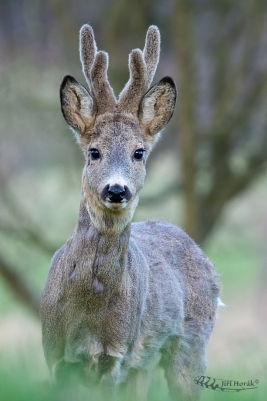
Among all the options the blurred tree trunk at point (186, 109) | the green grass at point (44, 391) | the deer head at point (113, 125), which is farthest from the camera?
the blurred tree trunk at point (186, 109)

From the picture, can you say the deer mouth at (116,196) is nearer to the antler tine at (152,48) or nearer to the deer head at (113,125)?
the deer head at (113,125)

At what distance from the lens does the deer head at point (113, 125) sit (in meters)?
6.79

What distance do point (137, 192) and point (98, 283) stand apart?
2.41 feet

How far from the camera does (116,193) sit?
21.3 feet

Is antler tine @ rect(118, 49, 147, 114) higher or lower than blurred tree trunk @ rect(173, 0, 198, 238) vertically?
lower

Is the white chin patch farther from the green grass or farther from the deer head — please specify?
the green grass

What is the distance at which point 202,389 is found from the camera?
25.7ft

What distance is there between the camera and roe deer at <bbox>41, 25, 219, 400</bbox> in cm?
686

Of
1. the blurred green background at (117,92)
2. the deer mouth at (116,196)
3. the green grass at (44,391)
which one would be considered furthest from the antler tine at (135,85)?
the blurred green background at (117,92)

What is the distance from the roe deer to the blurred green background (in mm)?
4191

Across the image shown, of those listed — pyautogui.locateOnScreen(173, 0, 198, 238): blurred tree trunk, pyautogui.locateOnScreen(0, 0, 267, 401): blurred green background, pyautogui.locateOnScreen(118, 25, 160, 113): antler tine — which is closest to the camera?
pyautogui.locateOnScreen(118, 25, 160, 113): antler tine

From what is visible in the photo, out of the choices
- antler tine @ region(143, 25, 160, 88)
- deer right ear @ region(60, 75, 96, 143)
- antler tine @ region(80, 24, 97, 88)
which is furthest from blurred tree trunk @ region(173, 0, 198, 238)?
deer right ear @ region(60, 75, 96, 143)
